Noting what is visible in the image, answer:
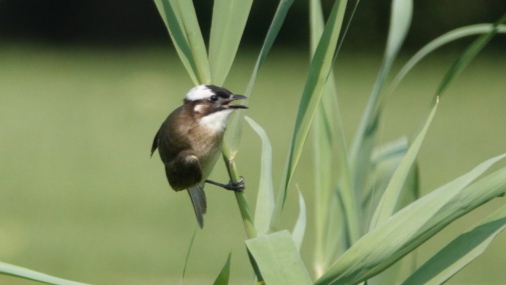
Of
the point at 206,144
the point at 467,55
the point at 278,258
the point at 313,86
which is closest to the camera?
the point at 278,258

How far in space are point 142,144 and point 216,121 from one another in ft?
11.7

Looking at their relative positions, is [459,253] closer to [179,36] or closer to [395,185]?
[395,185]

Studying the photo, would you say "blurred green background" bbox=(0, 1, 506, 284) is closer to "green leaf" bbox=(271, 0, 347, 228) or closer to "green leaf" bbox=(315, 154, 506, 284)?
"green leaf" bbox=(271, 0, 347, 228)

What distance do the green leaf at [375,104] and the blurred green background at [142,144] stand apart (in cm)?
104

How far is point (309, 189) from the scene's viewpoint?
160 inches

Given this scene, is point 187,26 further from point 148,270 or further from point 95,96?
point 95,96

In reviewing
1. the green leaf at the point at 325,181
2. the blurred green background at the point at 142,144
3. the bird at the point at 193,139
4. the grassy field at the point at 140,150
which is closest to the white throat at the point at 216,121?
the bird at the point at 193,139

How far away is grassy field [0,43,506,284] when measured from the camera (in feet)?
11.2

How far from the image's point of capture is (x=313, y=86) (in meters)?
1.03

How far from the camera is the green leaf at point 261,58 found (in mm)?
1053

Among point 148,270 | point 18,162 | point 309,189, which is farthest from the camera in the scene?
point 18,162

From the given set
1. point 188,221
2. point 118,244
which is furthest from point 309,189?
point 118,244

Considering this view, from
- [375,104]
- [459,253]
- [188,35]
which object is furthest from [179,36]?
[459,253]

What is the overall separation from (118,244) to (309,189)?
2.73 feet
